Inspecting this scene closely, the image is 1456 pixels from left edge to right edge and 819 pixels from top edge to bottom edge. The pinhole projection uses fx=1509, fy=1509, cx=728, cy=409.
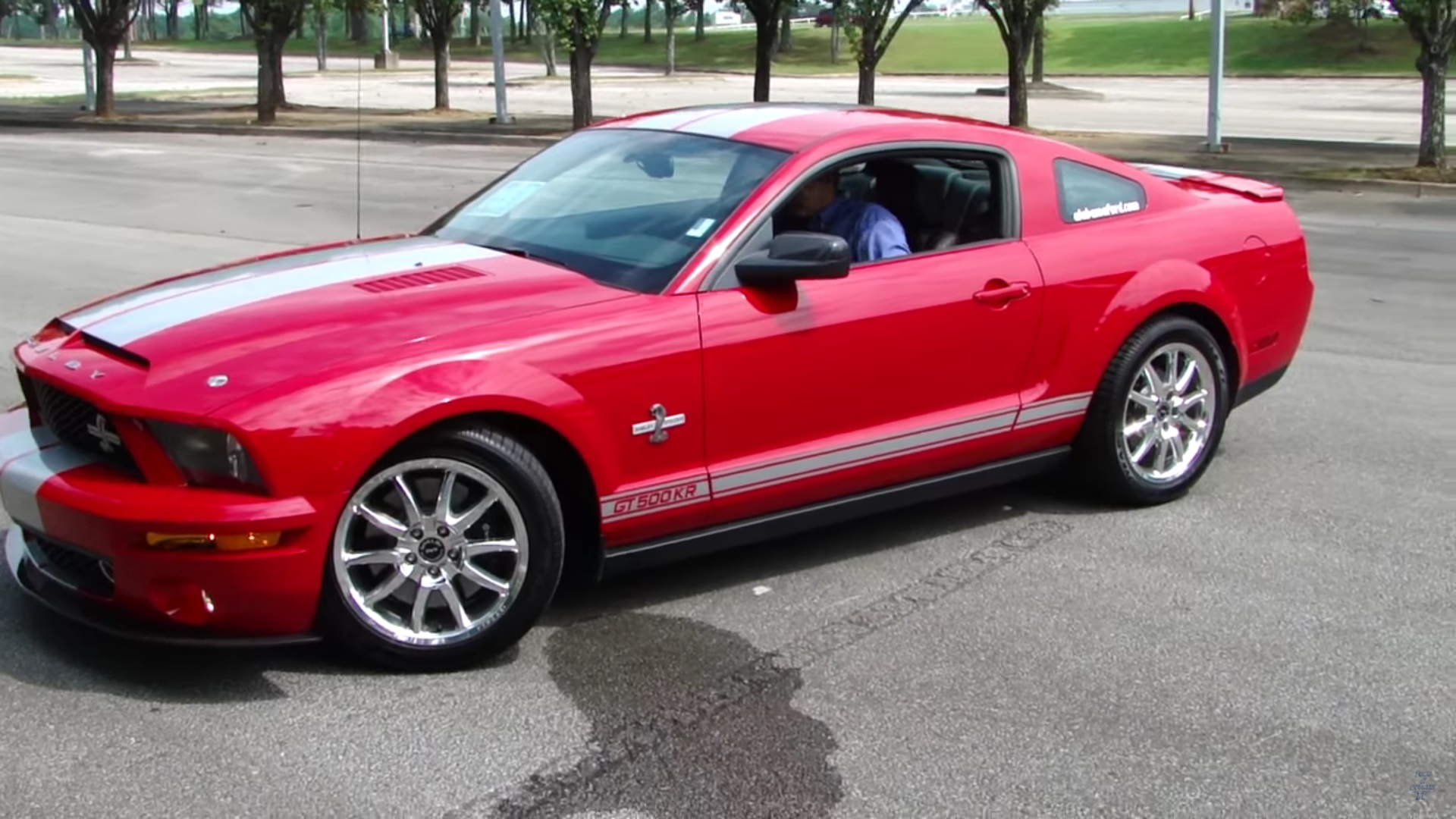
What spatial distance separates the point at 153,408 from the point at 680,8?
6047cm

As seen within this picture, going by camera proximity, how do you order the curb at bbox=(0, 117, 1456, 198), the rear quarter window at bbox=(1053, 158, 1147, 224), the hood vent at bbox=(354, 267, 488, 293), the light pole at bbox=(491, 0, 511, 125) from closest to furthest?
1. the hood vent at bbox=(354, 267, 488, 293)
2. the rear quarter window at bbox=(1053, 158, 1147, 224)
3. the curb at bbox=(0, 117, 1456, 198)
4. the light pole at bbox=(491, 0, 511, 125)

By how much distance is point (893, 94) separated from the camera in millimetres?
43156

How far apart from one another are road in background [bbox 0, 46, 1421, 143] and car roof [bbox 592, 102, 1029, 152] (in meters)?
19.7

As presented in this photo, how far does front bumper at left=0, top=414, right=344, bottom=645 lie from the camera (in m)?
3.80

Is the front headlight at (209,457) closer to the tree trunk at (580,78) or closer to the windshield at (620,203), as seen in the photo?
the windshield at (620,203)

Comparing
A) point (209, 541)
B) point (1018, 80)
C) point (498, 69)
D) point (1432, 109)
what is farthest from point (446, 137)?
point (209, 541)

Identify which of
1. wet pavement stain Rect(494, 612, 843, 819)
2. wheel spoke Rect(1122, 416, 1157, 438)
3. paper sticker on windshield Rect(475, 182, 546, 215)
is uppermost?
paper sticker on windshield Rect(475, 182, 546, 215)

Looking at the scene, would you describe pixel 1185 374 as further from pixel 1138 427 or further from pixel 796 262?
pixel 796 262

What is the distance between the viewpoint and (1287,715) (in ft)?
13.4

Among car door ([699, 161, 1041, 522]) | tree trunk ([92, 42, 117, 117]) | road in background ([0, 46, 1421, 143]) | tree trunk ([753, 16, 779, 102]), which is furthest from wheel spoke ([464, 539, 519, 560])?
tree trunk ([92, 42, 117, 117])

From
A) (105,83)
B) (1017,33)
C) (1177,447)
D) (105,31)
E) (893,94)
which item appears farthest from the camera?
(893,94)

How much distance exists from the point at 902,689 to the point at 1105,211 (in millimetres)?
2331

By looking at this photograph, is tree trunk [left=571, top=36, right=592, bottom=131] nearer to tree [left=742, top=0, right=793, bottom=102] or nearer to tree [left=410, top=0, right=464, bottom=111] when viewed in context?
tree [left=742, top=0, right=793, bottom=102]


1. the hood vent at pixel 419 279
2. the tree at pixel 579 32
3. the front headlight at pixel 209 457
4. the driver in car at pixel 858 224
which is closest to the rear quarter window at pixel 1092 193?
the driver in car at pixel 858 224
